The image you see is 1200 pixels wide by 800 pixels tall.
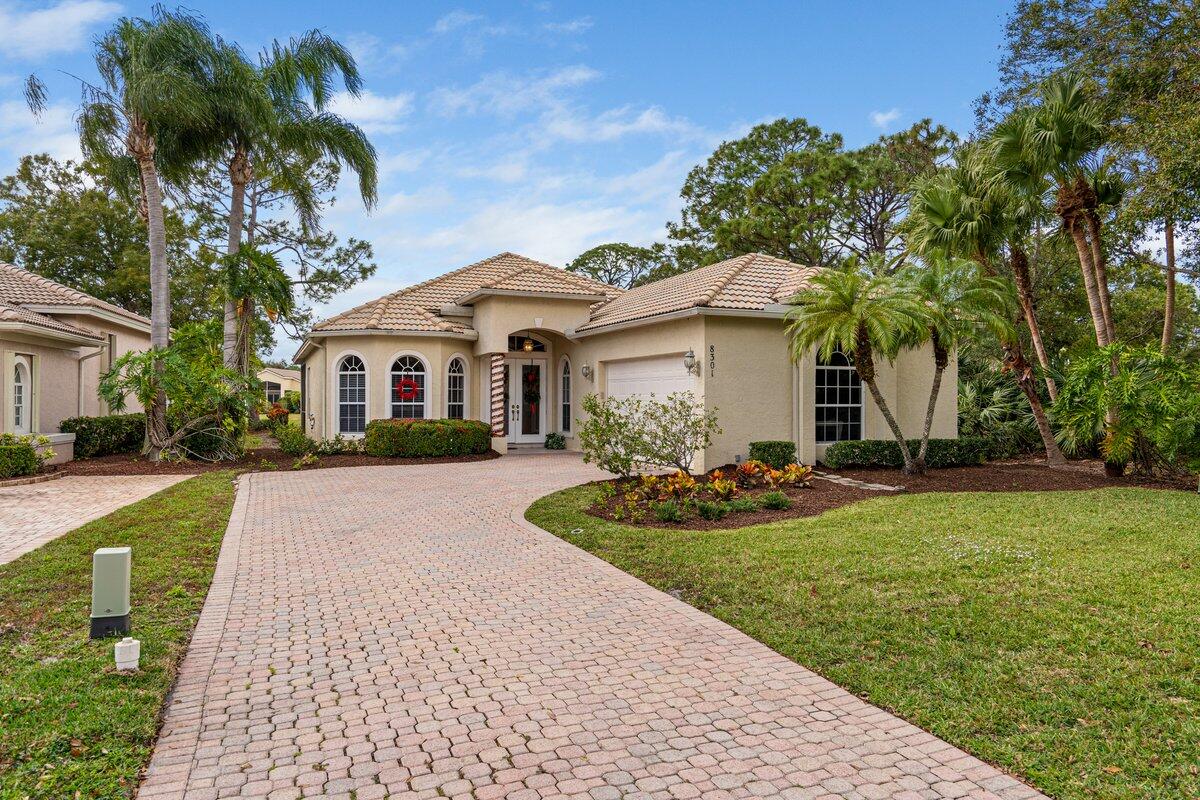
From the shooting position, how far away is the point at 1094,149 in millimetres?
13727

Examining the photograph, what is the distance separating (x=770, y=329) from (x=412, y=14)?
9673mm

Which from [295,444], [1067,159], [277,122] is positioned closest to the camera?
[1067,159]

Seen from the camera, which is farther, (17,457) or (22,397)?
(22,397)

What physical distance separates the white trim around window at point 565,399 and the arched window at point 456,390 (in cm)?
281

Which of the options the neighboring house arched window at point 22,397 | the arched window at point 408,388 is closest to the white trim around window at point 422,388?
the arched window at point 408,388

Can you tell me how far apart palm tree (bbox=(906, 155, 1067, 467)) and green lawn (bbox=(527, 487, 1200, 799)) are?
254 inches

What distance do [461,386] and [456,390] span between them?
19 cm

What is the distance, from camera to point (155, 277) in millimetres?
17906

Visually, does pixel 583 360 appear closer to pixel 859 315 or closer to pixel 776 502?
pixel 859 315

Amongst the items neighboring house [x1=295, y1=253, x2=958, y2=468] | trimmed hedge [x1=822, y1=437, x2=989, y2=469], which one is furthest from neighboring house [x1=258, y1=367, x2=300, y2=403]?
trimmed hedge [x1=822, y1=437, x2=989, y2=469]

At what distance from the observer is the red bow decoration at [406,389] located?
20641 millimetres

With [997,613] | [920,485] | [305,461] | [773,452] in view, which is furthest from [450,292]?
A: [997,613]

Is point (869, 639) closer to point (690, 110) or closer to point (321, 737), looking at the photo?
point (321, 737)

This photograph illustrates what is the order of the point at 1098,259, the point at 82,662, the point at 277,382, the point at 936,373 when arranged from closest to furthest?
the point at 82,662 < the point at 936,373 < the point at 1098,259 < the point at 277,382
